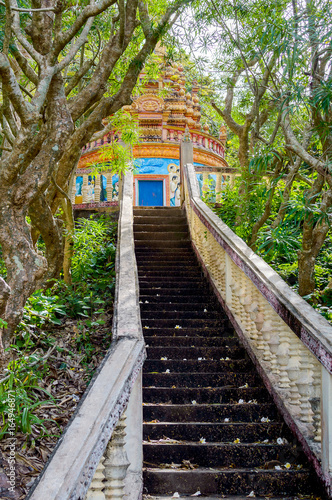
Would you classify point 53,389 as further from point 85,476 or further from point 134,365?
point 85,476

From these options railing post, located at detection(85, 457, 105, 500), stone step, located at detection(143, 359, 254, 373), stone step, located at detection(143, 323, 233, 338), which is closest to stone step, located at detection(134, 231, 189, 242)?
stone step, located at detection(143, 323, 233, 338)

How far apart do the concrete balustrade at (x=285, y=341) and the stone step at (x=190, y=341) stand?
168 mm

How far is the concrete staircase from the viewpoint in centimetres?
304

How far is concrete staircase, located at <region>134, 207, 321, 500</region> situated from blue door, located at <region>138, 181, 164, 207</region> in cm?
914

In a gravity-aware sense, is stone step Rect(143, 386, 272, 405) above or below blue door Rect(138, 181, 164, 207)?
below

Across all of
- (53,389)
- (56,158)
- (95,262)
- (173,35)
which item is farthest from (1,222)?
(173,35)

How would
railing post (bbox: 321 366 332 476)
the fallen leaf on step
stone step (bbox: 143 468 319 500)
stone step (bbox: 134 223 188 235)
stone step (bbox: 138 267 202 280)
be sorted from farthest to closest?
stone step (bbox: 134 223 188 235) → stone step (bbox: 138 267 202 280) → the fallen leaf on step → stone step (bbox: 143 468 319 500) → railing post (bbox: 321 366 332 476)

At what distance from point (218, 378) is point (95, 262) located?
4205mm

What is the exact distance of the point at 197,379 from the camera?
430 centimetres

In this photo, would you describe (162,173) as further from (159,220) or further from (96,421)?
(96,421)

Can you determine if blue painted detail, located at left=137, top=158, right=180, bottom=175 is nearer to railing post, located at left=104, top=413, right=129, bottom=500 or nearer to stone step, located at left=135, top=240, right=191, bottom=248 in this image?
stone step, located at left=135, top=240, right=191, bottom=248

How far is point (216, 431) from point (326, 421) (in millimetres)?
1066

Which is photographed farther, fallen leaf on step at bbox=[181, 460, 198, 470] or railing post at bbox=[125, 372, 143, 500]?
fallen leaf on step at bbox=[181, 460, 198, 470]

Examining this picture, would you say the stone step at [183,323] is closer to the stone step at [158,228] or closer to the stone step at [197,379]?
the stone step at [197,379]
